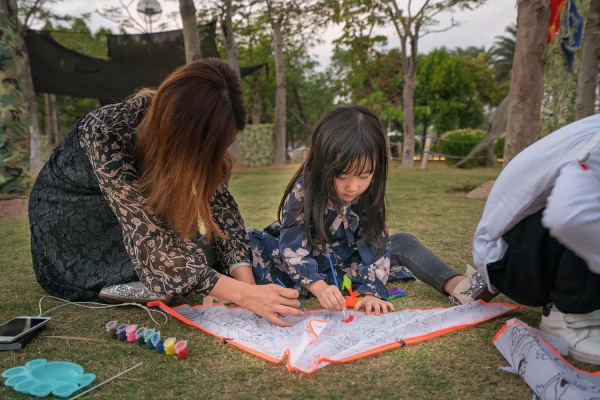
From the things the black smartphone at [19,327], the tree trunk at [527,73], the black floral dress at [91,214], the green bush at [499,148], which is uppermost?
the tree trunk at [527,73]

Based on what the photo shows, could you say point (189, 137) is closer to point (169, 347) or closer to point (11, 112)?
point (169, 347)

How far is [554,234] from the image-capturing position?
3.56 ft

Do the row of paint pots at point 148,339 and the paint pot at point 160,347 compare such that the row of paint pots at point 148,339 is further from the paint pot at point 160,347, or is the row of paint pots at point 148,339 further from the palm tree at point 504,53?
the palm tree at point 504,53

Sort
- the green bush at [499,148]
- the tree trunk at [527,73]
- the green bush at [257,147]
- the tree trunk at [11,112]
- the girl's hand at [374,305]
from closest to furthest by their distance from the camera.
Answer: the girl's hand at [374,305] → the tree trunk at [11,112] → the tree trunk at [527,73] → the green bush at [499,148] → the green bush at [257,147]

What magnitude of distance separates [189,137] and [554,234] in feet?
3.11

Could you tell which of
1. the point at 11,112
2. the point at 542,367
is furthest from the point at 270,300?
the point at 11,112

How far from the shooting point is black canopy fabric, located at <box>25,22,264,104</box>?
6461 mm

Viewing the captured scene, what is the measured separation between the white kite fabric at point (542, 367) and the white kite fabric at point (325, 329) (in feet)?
0.72

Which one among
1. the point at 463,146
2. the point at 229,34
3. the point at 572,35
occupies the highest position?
the point at 229,34

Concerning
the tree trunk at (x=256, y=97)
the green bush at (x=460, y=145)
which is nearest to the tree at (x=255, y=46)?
the tree trunk at (x=256, y=97)

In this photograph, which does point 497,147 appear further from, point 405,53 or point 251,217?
point 251,217

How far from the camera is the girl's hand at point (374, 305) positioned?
1679mm

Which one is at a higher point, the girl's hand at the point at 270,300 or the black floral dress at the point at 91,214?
the black floral dress at the point at 91,214

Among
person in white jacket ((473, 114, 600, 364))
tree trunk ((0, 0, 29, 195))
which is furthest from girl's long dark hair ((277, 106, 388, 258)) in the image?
tree trunk ((0, 0, 29, 195))
